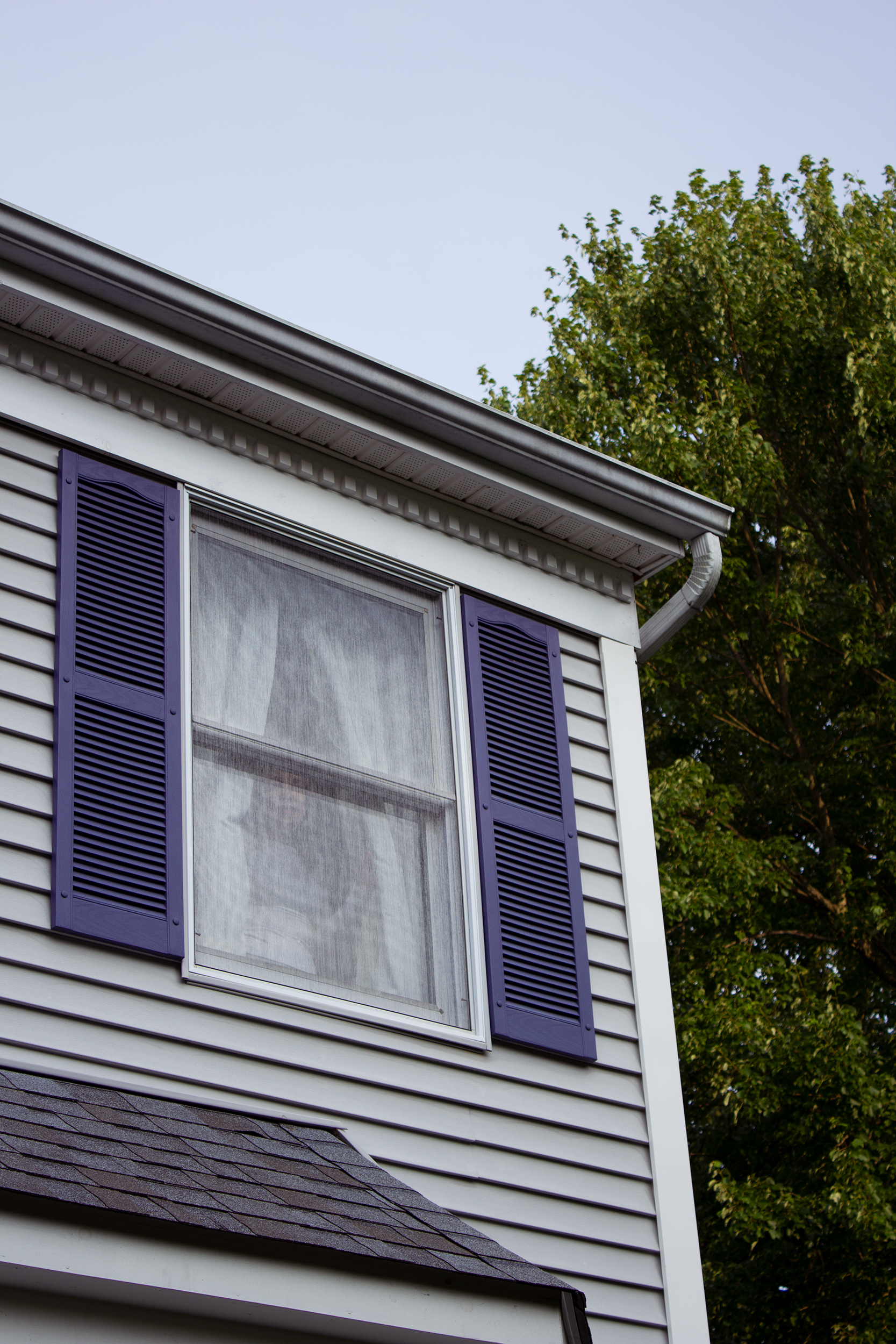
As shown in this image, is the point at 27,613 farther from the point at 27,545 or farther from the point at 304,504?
the point at 304,504

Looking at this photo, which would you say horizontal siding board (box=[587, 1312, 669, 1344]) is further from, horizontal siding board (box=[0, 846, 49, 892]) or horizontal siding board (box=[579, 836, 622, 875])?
horizontal siding board (box=[0, 846, 49, 892])

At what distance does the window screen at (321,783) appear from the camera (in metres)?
4.85

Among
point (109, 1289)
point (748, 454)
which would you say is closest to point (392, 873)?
point (109, 1289)

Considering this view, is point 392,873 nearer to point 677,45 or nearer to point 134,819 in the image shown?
point 134,819

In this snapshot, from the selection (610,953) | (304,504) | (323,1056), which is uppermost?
(304,504)

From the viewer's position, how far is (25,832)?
4367mm

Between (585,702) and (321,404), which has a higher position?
(321,404)

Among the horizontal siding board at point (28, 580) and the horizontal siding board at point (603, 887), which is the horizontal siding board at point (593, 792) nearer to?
the horizontal siding board at point (603, 887)

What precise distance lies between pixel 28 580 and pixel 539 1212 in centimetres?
249

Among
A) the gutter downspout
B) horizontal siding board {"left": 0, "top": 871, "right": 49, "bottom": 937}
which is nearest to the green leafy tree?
the gutter downspout

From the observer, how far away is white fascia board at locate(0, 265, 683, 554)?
4.99 metres

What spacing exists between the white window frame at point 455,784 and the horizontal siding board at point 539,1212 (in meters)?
0.44

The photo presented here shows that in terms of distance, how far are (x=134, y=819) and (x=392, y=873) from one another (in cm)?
98

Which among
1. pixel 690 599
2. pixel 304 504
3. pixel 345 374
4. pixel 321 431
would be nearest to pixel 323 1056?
pixel 304 504
